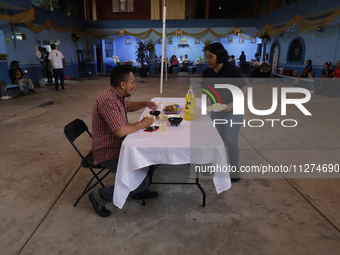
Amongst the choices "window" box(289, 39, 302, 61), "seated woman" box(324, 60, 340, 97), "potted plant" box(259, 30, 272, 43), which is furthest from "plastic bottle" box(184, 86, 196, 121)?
"potted plant" box(259, 30, 272, 43)

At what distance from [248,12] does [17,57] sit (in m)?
14.4

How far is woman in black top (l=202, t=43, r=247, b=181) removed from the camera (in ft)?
8.17

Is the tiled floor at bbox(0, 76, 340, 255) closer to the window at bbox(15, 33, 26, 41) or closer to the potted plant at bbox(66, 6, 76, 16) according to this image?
the window at bbox(15, 33, 26, 41)

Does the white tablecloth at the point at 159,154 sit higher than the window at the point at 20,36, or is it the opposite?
the window at the point at 20,36

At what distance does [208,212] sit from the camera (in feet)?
7.14

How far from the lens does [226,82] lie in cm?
259

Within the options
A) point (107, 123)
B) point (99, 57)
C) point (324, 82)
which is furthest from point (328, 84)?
point (99, 57)

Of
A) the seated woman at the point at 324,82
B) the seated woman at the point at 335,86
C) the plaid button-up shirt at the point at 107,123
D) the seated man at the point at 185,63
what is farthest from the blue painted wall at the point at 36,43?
the seated woman at the point at 335,86

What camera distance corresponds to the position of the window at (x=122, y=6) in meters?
16.6

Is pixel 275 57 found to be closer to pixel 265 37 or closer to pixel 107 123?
pixel 265 37

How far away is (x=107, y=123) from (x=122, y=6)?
17.2 m

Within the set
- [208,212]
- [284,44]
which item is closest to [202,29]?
[284,44]

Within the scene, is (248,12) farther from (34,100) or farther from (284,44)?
(34,100)

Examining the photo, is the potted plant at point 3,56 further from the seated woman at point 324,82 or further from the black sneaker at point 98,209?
the seated woman at point 324,82
